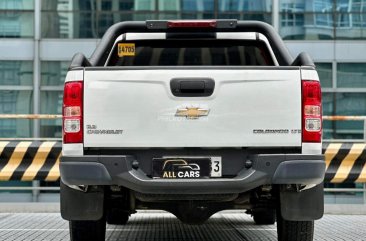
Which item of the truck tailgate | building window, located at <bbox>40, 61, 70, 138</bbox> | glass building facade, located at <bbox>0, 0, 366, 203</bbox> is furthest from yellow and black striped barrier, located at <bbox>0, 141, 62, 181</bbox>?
building window, located at <bbox>40, 61, 70, 138</bbox>

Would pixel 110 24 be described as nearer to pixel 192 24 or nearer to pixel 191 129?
pixel 192 24

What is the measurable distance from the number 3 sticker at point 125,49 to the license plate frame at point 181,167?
1.87 meters

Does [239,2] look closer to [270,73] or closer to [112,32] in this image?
[112,32]

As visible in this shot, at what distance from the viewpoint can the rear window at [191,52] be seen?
6.65 meters

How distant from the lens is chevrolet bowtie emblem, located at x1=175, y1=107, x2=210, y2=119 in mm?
5059

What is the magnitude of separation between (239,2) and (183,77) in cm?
1452

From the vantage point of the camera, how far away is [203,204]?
18.3 ft

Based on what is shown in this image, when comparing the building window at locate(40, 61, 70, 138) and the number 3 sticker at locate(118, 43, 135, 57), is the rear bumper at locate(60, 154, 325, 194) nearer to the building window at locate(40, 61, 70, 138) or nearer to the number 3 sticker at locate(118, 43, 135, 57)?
the number 3 sticker at locate(118, 43, 135, 57)

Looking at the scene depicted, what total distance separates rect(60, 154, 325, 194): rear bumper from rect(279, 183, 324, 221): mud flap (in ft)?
0.80

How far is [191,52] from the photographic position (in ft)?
22.6

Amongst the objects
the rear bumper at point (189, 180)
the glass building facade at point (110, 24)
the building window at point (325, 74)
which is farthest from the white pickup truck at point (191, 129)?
the building window at point (325, 74)

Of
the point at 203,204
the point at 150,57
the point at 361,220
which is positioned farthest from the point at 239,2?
the point at 203,204

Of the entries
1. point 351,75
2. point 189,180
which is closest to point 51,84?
point 351,75

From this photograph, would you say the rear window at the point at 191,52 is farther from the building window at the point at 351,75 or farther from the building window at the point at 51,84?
the building window at the point at 351,75
